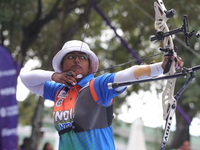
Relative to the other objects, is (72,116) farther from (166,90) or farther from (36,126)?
(36,126)

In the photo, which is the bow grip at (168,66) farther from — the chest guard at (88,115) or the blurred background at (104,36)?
the blurred background at (104,36)

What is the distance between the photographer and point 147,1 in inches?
359

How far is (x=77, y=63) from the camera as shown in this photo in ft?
11.7

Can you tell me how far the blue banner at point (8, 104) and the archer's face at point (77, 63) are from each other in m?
2.13

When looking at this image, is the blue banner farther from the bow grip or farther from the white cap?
the bow grip

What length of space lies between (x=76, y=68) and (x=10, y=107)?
2336mm

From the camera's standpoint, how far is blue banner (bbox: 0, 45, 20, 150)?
215 inches

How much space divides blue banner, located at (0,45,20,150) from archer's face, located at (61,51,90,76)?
2.13m

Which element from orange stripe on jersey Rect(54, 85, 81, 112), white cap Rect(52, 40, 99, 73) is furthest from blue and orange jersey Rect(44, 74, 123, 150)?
white cap Rect(52, 40, 99, 73)

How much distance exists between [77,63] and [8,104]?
7.62ft

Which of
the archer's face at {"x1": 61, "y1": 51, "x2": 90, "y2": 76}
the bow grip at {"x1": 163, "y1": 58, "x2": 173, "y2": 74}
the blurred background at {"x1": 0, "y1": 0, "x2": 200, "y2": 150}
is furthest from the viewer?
the blurred background at {"x1": 0, "y1": 0, "x2": 200, "y2": 150}

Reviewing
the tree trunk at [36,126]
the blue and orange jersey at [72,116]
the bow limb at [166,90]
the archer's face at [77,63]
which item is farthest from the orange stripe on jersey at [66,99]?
the tree trunk at [36,126]

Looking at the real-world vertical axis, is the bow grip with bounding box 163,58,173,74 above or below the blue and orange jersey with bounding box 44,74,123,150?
above

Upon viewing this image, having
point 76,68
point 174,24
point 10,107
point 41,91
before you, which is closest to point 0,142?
point 10,107
